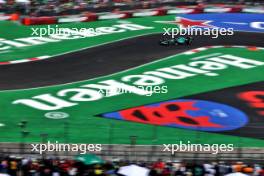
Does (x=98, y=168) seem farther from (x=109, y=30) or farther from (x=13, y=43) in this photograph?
(x=109, y=30)

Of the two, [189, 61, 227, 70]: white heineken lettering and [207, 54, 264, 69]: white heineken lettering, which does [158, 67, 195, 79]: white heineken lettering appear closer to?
[189, 61, 227, 70]: white heineken lettering

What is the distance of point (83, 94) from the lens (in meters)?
32.2

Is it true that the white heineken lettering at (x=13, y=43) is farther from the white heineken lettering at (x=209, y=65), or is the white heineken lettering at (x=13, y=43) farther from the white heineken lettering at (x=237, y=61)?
the white heineken lettering at (x=237, y=61)

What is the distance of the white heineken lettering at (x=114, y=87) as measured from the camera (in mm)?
32438

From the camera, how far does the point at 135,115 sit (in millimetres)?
29703

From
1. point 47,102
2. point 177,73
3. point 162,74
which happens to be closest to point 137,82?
point 162,74

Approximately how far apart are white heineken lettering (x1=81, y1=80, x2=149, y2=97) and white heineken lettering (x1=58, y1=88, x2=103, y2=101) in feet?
2.05

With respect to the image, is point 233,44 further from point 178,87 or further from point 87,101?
point 87,101

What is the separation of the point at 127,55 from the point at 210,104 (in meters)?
9.31

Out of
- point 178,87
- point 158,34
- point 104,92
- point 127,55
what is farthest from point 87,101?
point 158,34

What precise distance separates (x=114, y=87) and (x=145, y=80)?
210 centimetres

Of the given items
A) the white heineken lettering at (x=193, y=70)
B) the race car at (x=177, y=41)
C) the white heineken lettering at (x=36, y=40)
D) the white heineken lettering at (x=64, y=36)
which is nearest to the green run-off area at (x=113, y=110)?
the white heineken lettering at (x=193, y=70)

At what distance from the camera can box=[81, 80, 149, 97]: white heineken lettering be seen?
106 feet

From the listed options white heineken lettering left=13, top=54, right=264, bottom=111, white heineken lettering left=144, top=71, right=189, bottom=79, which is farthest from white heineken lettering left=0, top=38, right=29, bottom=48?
white heineken lettering left=144, top=71, right=189, bottom=79
